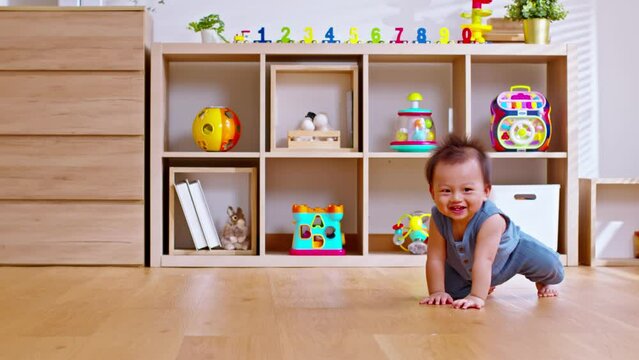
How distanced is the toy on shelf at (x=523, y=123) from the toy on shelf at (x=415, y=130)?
0.25 meters

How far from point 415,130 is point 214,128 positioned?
0.77 meters

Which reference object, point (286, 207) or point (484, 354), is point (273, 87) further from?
point (484, 354)

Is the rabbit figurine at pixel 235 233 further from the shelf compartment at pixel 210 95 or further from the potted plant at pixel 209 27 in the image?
the potted plant at pixel 209 27

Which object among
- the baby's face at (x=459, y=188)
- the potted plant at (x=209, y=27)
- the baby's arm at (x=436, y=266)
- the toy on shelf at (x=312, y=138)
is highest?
the potted plant at (x=209, y=27)

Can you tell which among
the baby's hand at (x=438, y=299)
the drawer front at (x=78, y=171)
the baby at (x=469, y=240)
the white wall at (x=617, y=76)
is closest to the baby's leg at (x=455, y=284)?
the baby at (x=469, y=240)

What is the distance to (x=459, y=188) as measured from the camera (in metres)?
2.03

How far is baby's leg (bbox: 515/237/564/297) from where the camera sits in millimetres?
2154

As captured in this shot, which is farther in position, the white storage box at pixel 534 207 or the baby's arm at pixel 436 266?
the white storage box at pixel 534 207

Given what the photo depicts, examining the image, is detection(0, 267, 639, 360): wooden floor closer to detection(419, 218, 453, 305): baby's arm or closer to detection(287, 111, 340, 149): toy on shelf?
detection(419, 218, 453, 305): baby's arm

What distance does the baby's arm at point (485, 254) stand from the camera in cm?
203

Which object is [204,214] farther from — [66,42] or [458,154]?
[458,154]

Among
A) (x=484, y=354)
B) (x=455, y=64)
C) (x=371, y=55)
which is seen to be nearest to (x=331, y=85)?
(x=371, y=55)

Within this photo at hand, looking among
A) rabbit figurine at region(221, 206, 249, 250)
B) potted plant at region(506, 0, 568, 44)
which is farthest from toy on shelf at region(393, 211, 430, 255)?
potted plant at region(506, 0, 568, 44)

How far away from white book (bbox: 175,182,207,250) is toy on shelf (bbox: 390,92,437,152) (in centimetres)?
80
